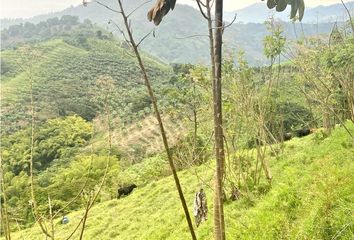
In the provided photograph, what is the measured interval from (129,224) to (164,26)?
189m

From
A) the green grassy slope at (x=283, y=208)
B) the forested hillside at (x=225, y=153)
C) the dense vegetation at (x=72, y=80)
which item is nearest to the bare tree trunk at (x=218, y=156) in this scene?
the forested hillside at (x=225, y=153)

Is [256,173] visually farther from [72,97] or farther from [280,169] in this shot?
[72,97]

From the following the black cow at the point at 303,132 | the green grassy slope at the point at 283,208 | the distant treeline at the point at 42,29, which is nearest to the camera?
the green grassy slope at the point at 283,208

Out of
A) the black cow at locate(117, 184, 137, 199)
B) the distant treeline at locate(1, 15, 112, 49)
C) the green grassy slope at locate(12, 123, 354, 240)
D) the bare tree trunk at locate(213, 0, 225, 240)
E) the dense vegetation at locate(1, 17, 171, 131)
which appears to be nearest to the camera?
the bare tree trunk at locate(213, 0, 225, 240)

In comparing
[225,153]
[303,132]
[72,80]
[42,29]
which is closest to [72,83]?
[72,80]

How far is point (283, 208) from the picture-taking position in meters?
5.23

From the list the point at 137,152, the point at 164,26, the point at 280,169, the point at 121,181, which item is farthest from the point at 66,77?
the point at 164,26

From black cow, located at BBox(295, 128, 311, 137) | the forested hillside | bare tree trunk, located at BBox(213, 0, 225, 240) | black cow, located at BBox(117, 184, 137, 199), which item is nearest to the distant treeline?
the forested hillside

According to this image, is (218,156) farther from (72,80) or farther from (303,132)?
(72,80)

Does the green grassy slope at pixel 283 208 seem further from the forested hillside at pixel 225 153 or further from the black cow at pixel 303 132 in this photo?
the black cow at pixel 303 132

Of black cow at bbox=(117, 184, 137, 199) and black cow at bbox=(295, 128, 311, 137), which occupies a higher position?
black cow at bbox=(295, 128, 311, 137)

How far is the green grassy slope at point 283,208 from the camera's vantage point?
416cm

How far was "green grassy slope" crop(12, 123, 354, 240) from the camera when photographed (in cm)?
416

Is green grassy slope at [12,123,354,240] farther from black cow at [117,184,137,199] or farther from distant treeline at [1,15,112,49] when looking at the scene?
distant treeline at [1,15,112,49]
